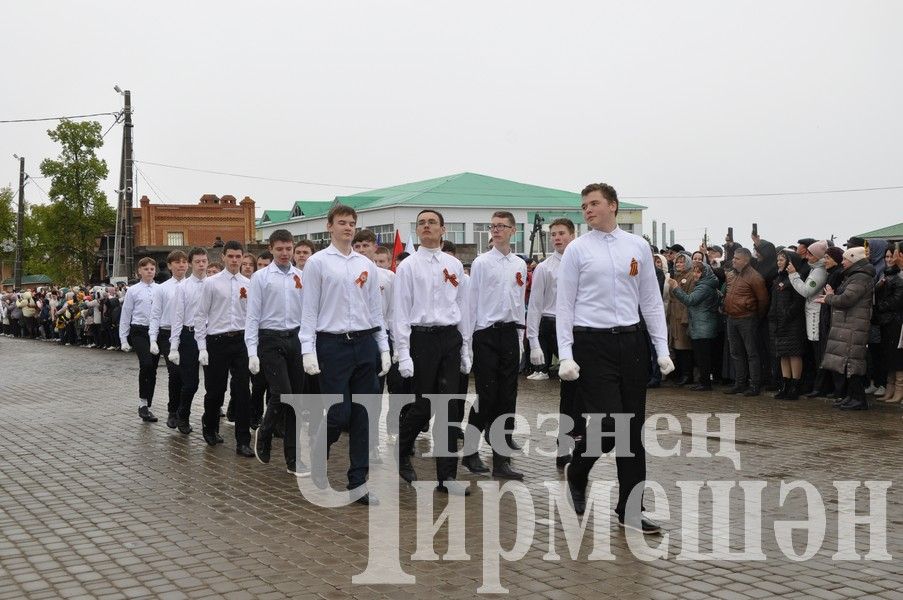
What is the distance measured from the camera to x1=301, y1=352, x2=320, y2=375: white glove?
753 cm

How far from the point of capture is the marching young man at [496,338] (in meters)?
8.38

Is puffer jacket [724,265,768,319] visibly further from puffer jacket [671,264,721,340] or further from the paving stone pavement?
the paving stone pavement

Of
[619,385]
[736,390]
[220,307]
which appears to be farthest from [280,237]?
[736,390]

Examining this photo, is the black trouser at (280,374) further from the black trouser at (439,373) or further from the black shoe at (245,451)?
the black trouser at (439,373)

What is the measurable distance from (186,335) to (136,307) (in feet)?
6.25

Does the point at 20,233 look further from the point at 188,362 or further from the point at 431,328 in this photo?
the point at 431,328

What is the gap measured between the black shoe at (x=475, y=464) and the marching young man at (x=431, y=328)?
2.27 feet

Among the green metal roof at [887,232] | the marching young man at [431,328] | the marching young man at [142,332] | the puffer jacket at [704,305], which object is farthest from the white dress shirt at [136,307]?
the green metal roof at [887,232]

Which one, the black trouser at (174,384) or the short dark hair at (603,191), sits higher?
the short dark hair at (603,191)

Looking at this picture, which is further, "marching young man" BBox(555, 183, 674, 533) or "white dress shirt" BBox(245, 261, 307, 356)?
"white dress shirt" BBox(245, 261, 307, 356)

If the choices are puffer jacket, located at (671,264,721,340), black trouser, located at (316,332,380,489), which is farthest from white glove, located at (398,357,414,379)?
puffer jacket, located at (671,264,721,340)

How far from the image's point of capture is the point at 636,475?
6.62m

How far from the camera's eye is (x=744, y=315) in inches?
551

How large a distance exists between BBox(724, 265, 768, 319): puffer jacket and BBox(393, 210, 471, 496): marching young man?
704 cm
